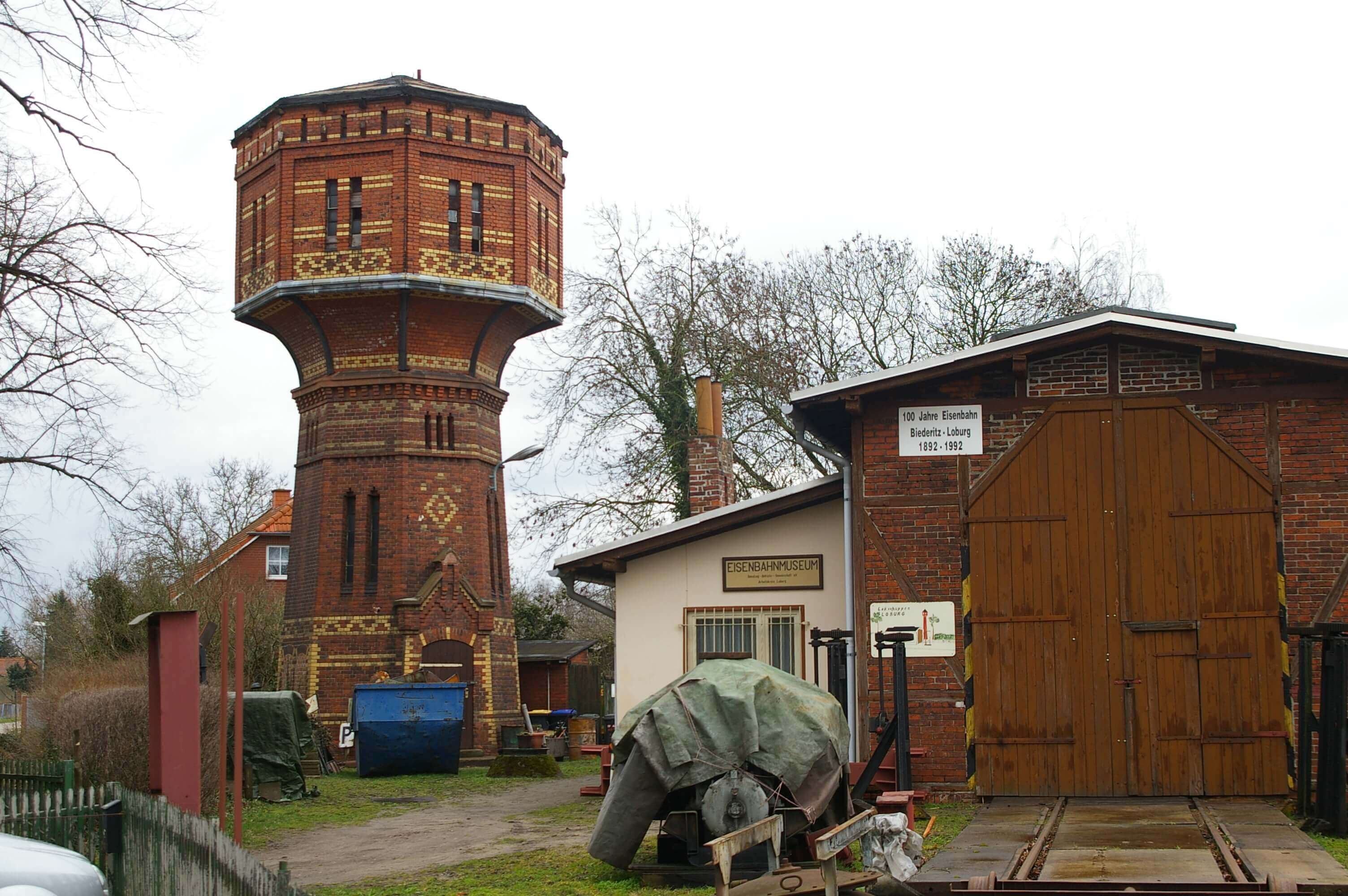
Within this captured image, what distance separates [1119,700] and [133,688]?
1069 centimetres

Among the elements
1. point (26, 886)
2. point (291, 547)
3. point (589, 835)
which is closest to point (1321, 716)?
point (589, 835)

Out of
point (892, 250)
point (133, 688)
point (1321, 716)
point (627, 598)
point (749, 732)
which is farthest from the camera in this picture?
point (892, 250)

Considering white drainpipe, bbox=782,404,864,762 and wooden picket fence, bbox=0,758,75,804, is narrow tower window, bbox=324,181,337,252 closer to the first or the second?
white drainpipe, bbox=782,404,864,762

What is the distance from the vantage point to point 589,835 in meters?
13.9

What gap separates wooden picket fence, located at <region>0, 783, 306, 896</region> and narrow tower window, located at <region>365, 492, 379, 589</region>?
18.8 metres

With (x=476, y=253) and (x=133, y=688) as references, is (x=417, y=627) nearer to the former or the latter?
(x=476, y=253)

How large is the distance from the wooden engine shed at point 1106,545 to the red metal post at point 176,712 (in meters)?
7.20

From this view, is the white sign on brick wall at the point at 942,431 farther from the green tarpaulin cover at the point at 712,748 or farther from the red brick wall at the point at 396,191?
the red brick wall at the point at 396,191

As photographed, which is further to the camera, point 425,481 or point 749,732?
point 425,481

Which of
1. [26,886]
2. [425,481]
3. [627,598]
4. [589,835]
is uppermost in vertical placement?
[425,481]

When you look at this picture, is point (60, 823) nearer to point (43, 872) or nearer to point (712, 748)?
point (43, 872)

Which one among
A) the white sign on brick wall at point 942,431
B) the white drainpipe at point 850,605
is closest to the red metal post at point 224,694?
the white drainpipe at point 850,605

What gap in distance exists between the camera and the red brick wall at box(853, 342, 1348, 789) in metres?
14.0


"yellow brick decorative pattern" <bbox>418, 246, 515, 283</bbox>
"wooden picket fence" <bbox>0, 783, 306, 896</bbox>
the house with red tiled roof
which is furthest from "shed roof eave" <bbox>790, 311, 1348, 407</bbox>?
the house with red tiled roof
